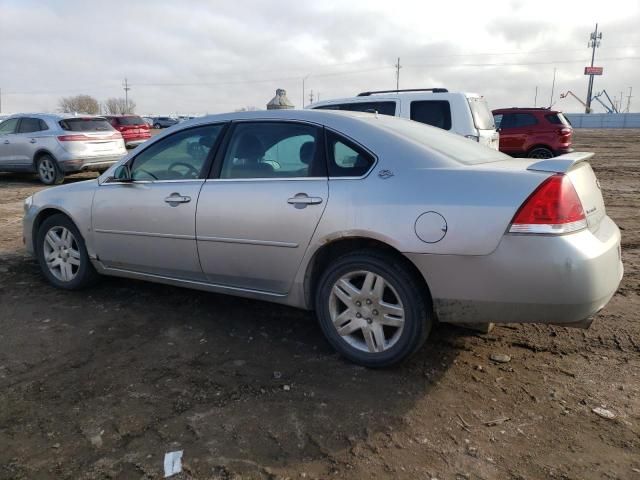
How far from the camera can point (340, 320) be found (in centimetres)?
330

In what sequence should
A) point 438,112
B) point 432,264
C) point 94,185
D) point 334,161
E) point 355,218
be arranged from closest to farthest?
point 432,264, point 355,218, point 334,161, point 94,185, point 438,112

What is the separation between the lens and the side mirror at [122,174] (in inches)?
167

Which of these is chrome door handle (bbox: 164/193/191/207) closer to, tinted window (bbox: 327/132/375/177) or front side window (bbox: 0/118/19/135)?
tinted window (bbox: 327/132/375/177)

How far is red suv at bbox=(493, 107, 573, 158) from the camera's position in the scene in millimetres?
14328

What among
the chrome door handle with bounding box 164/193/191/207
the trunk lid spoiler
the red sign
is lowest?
the chrome door handle with bounding box 164/193/191/207

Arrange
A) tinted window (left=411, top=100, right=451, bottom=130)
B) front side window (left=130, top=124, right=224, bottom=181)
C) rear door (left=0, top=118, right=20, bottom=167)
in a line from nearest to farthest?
front side window (left=130, top=124, right=224, bottom=181), tinted window (left=411, top=100, right=451, bottom=130), rear door (left=0, top=118, right=20, bottom=167)

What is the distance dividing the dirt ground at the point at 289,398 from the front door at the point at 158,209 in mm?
463

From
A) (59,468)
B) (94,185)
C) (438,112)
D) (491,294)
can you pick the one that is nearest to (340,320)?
(491,294)

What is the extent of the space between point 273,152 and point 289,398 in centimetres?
163

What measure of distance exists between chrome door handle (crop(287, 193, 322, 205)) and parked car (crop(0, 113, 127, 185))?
10085mm

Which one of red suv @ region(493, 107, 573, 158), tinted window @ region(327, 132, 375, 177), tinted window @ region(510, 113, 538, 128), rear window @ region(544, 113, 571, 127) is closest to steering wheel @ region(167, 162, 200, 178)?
tinted window @ region(327, 132, 375, 177)

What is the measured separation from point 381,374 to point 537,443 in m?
0.95

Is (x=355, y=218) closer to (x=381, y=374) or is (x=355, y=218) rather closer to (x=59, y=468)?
(x=381, y=374)

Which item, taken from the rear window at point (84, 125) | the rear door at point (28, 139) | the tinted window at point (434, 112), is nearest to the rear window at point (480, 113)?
the tinted window at point (434, 112)
